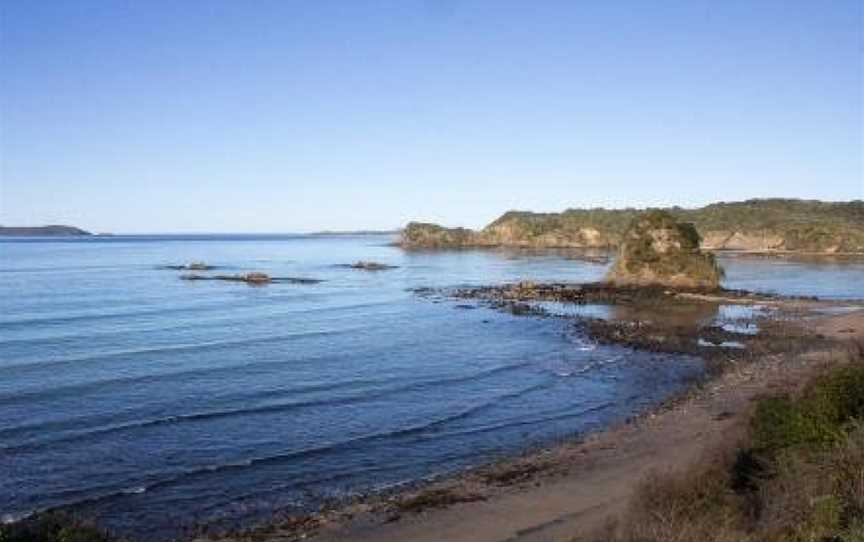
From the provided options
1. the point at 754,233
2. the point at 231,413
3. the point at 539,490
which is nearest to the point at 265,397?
the point at 231,413

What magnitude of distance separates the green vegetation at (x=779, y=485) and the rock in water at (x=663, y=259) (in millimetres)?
62674

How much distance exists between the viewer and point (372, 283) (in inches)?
3762

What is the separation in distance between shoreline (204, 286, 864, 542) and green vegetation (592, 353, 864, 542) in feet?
6.89

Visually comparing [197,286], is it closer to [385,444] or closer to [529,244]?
[385,444]

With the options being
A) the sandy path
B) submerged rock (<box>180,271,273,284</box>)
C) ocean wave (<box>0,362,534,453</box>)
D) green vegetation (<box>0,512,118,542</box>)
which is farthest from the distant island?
green vegetation (<box>0,512,118,542</box>)

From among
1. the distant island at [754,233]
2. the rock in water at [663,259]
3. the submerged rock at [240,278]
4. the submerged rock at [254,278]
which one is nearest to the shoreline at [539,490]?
the rock in water at [663,259]

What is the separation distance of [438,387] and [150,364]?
45.2ft

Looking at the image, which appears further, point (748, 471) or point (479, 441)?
point (479, 441)

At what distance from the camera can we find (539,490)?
2242cm

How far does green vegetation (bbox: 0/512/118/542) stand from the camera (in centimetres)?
1278

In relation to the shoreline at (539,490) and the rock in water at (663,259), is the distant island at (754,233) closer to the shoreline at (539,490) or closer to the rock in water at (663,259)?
the rock in water at (663,259)

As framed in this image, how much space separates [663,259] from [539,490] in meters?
65.1

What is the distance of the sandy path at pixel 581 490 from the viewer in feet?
63.2

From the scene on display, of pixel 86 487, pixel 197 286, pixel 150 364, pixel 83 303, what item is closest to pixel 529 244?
pixel 197 286
